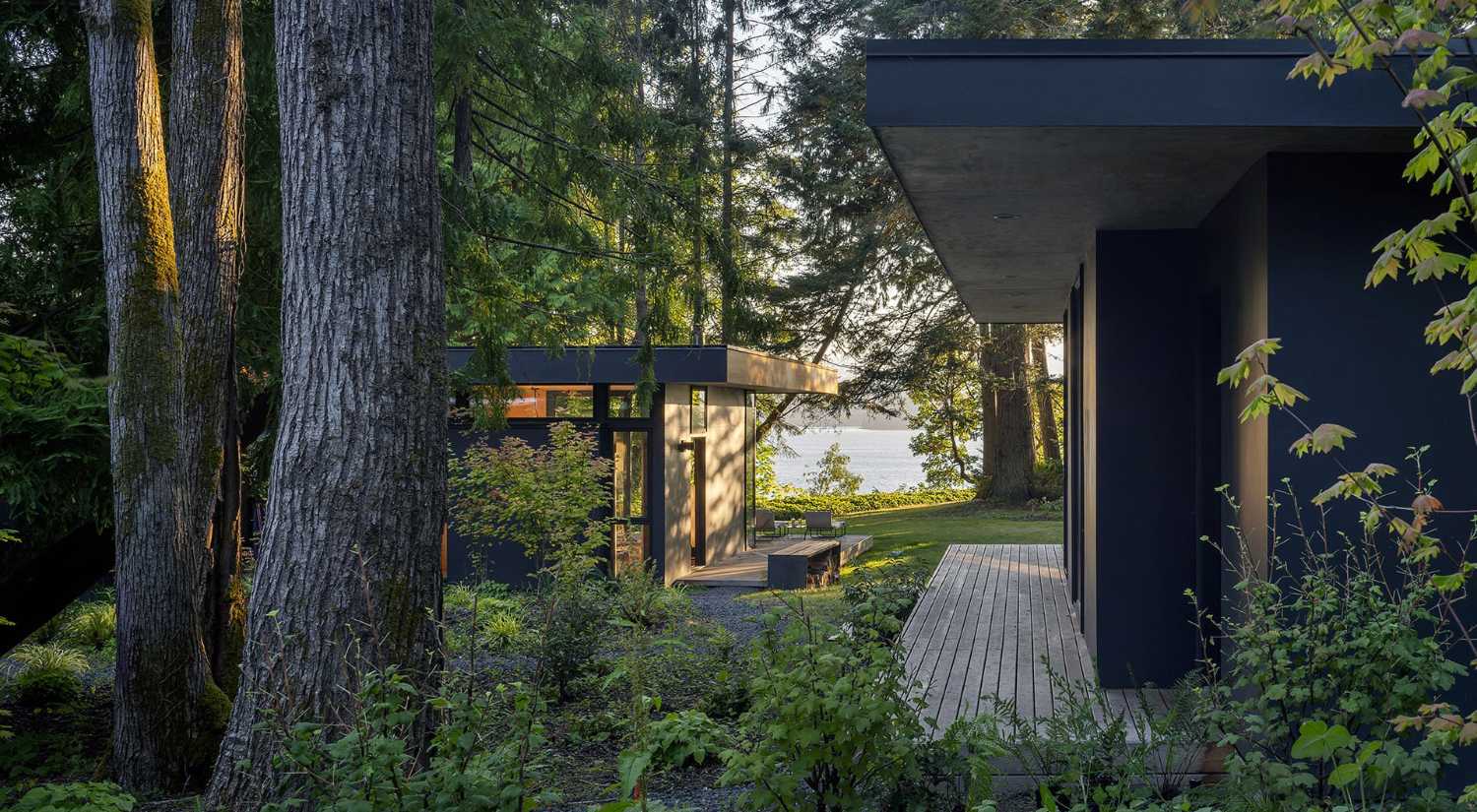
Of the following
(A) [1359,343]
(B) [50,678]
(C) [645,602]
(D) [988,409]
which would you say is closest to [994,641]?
(C) [645,602]

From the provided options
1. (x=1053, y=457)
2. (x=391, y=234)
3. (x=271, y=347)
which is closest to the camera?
(x=391, y=234)

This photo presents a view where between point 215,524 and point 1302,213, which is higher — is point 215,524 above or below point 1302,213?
below

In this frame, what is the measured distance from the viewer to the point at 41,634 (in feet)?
39.5

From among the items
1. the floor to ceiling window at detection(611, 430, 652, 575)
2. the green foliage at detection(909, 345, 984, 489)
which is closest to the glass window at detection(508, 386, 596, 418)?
the floor to ceiling window at detection(611, 430, 652, 575)

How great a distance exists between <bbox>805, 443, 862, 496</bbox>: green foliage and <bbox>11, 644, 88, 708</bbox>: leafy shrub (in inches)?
903

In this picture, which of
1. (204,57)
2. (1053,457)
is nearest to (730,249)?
(204,57)

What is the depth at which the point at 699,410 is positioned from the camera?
1942cm

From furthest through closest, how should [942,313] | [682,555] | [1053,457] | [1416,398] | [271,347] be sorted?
[1053,457] → [942,313] → [682,555] → [271,347] → [1416,398]

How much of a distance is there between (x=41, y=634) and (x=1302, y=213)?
12.5 meters

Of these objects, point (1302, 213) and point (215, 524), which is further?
point (215, 524)

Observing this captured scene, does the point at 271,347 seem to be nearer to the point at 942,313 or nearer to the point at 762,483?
the point at 942,313

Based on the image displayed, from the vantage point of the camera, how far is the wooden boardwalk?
6273mm

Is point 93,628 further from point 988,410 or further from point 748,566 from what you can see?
point 988,410

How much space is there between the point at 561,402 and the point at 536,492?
12.9 feet
